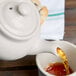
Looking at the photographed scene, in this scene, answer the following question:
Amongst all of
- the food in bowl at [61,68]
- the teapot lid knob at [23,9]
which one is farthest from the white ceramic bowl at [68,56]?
the teapot lid knob at [23,9]

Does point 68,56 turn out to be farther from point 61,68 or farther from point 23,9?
point 23,9

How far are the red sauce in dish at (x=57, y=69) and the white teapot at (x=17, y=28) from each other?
0.30 ft

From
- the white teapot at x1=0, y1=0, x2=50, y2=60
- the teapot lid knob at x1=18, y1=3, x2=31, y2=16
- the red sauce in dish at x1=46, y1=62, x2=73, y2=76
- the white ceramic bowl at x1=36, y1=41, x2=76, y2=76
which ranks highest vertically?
the teapot lid knob at x1=18, y1=3, x2=31, y2=16

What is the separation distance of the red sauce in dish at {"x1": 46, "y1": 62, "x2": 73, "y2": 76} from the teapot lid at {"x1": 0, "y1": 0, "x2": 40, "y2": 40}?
0.40 ft

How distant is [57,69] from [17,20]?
6.5 inches

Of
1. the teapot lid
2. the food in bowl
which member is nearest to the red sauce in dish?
the food in bowl

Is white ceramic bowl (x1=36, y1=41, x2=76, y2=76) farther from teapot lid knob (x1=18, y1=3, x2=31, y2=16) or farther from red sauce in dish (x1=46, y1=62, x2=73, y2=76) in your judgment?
teapot lid knob (x1=18, y1=3, x2=31, y2=16)

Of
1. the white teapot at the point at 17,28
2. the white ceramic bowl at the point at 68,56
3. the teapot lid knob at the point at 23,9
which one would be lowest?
the white ceramic bowl at the point at 68,56

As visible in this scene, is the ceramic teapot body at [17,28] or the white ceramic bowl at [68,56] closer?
the ceramic teapot body at [17,28]

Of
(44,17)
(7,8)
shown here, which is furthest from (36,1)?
(7,8)

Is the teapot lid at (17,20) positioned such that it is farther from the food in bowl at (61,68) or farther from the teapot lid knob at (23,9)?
the food in bowl at (61,68)

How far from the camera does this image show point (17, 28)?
0.35m

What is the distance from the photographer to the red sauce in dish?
1.44ft

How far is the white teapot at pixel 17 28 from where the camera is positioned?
1.12ft
